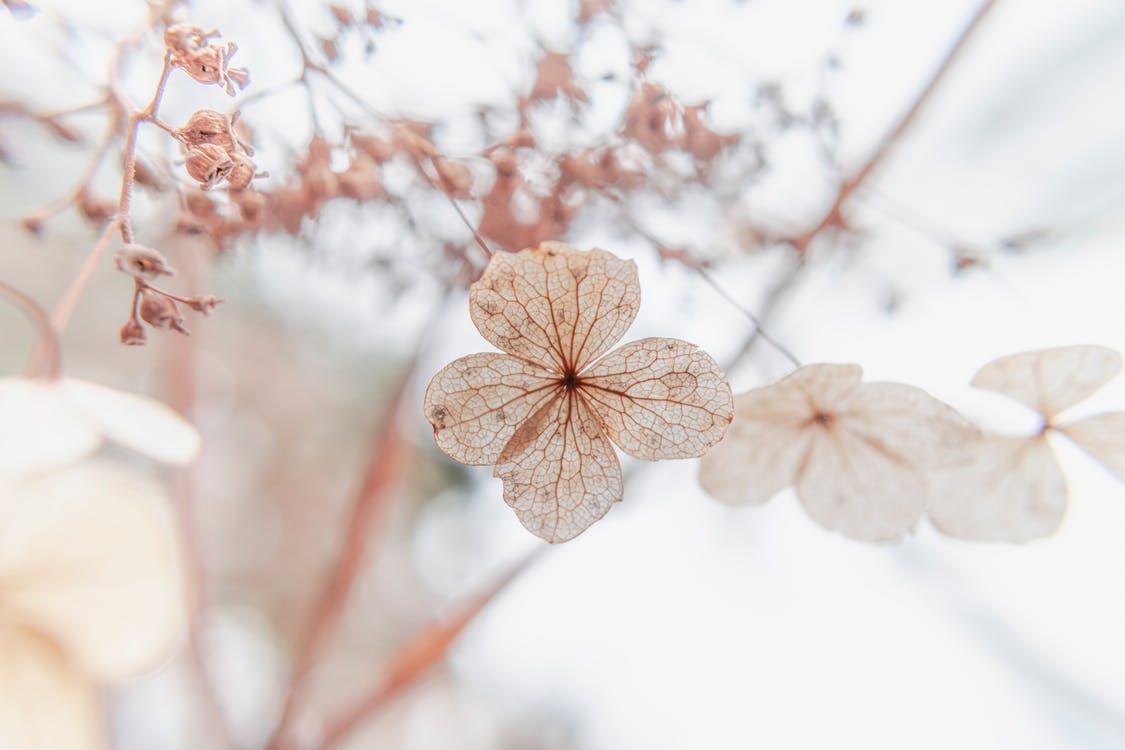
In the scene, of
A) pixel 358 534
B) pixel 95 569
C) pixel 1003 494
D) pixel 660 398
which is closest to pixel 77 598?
pixel 95 569

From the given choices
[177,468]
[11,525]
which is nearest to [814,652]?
[177,468]

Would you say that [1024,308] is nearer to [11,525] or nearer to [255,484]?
[11,525]

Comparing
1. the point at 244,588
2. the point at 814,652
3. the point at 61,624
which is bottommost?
the point at 61,624

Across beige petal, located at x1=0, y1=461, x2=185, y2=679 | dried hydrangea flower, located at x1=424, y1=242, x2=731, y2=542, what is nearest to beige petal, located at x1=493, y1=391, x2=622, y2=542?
dried hydrangea flower, located at x1=424, y1=242, x2=731, y2=542

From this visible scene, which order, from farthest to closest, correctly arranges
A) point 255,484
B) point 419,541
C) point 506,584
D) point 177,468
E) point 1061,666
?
point 419,541, point 255,484, point 1061,666, point 177,468, point 506,584

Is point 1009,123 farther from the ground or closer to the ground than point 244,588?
farther from the ground

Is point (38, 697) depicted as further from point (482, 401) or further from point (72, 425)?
point (482, 401)
